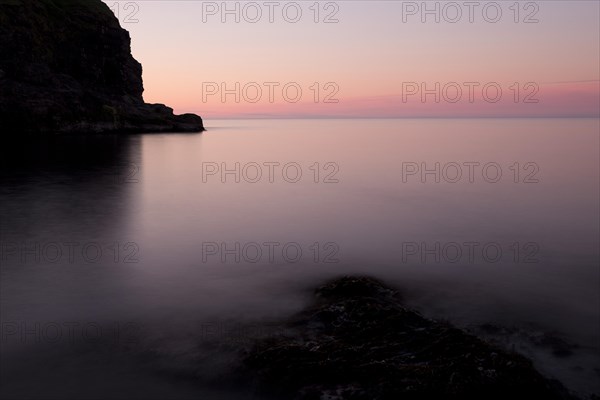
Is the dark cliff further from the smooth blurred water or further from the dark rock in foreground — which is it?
the dark rock in foreground

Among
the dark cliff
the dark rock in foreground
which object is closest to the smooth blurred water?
the dark rock in foreground

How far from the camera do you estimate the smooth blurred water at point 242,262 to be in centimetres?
890

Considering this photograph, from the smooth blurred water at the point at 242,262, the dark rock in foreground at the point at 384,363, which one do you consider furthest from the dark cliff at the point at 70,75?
the dark rock in foreground at the point at 384,363

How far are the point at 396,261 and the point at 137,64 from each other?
128 metres

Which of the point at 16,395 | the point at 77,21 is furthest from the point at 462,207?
the point at 77,21

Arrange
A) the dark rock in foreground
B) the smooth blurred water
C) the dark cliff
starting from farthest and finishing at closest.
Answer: the dark cliff → the smooth blurred water → the dark rock in foreground

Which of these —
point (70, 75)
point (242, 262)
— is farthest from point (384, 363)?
point (70, 75)

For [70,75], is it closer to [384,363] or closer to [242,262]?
[242,262]

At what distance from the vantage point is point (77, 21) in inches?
4245

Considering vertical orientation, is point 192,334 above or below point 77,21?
below

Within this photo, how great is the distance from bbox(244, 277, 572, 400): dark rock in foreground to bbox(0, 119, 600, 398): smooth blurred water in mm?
1071

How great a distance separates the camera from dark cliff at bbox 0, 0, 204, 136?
263ft

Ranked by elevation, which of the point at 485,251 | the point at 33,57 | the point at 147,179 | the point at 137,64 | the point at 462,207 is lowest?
the point at 485,251

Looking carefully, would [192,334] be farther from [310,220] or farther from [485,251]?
[310,220]
